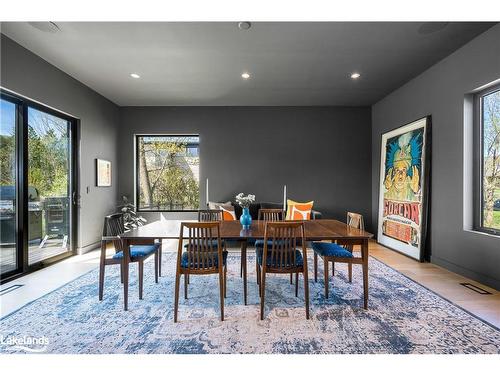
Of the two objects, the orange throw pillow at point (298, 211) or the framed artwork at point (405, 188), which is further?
the orange throw pillow at point (298, 211)

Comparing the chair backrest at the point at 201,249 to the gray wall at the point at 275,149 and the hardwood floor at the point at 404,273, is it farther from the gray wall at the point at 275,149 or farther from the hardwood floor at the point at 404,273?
the gray wall at the point at 275,149

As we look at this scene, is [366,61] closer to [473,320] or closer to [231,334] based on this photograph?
[473,320]

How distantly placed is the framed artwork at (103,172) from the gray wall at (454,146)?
553cm

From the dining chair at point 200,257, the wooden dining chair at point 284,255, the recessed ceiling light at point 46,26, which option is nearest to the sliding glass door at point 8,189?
the recessed ceiling light at point 46,26

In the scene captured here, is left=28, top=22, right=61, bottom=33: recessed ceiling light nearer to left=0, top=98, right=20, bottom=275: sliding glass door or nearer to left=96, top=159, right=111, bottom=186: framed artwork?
left=0, top=98, right=20, bottom=275: sliding glass door

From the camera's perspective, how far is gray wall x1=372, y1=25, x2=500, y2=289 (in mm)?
2590

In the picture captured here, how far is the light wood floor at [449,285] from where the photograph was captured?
2158mm

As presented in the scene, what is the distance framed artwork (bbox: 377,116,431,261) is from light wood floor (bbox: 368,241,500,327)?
26 centimetres

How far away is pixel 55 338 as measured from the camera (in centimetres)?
179

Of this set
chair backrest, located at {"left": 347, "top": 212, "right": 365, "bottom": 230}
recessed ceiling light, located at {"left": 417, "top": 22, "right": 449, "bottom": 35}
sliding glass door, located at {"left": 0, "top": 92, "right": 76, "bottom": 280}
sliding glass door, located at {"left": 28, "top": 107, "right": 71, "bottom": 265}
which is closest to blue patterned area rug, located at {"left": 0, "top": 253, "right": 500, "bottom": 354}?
chair backrest, located at {"left": 347, "top": 212, "right": 365, "bottom": 230}
